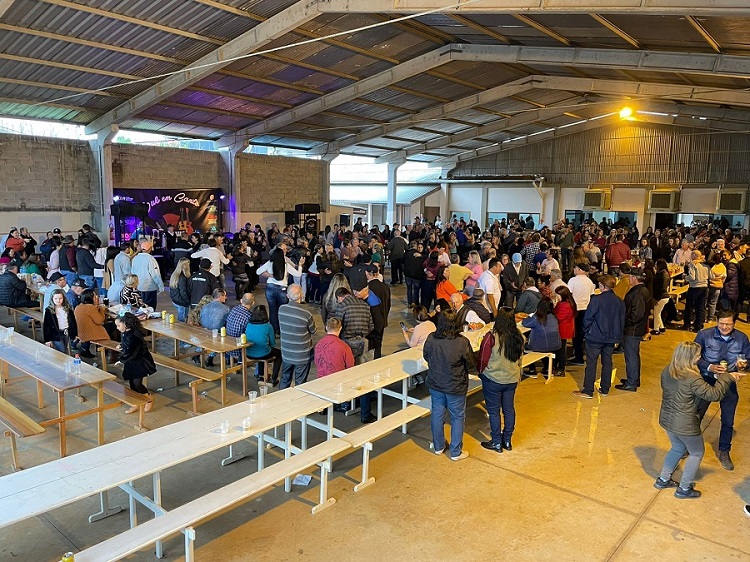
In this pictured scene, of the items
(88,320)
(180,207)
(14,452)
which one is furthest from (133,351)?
(180,207)

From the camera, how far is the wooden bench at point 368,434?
3.82 metres

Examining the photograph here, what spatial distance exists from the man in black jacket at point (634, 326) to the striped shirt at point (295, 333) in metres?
3.32

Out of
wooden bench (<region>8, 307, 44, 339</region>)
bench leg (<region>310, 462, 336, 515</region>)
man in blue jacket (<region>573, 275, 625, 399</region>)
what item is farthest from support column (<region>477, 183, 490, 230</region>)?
bench leg (<region>310, 462, 336, 515</region>)

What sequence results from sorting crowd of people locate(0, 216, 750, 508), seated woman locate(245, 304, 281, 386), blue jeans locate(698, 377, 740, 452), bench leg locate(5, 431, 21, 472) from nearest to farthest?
bench leg locate(5, 431, 21, 472), crowd of people locate(0, 216, 750, 508), blue jeans locate(698, 377, 740, 452), seated woman locate(245, 304, 281, 386)

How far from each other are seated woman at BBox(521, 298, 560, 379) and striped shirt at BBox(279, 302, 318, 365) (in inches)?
100

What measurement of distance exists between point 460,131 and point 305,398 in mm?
18369

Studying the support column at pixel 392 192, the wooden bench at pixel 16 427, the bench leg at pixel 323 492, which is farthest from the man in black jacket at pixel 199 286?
the support column at pixel 392 192

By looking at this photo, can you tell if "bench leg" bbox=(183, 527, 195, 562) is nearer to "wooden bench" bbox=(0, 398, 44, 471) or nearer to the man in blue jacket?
"wooden bench" bbox=(0, 398, 44, 471)

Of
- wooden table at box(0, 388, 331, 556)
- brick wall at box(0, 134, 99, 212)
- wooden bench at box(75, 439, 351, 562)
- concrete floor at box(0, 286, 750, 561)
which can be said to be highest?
brick wall at box(0, 134, 99, 212)

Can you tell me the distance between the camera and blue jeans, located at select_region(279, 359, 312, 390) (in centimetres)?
508

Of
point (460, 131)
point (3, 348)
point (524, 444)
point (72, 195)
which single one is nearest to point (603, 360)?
point (524, 444)

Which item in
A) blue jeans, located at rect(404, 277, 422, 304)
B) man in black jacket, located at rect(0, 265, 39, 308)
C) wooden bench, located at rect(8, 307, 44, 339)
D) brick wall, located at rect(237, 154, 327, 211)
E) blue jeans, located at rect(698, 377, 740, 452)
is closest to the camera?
blue jeans, located at rect(698, 377, 740, 452)

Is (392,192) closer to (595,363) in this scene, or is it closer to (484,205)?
(484,205)

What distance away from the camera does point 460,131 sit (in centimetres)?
2075
